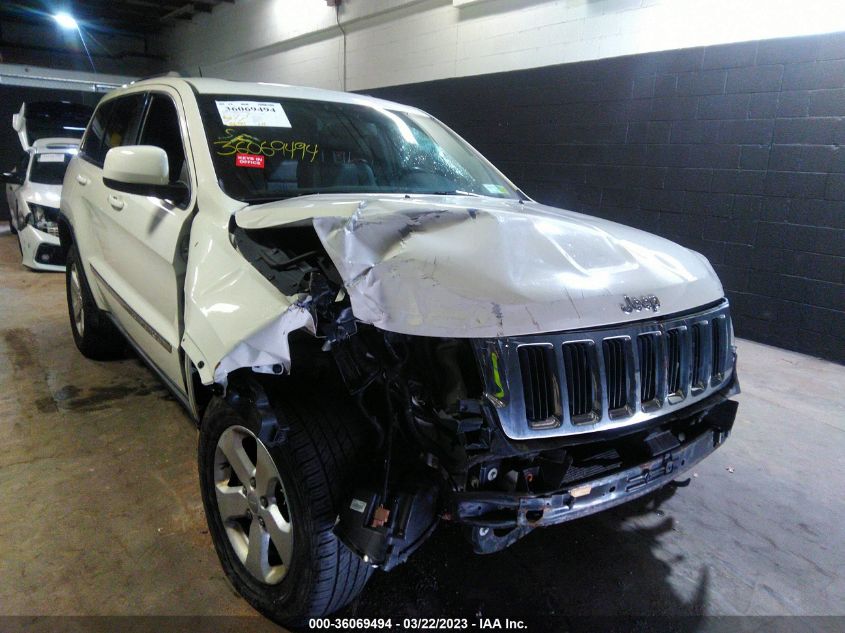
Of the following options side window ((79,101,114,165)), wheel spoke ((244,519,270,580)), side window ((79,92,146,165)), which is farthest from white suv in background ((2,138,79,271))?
wheel spoke ((244,519,270,580))

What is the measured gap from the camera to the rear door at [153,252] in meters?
2.28

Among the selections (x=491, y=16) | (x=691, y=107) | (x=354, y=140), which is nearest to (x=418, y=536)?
(x=354, y=140)

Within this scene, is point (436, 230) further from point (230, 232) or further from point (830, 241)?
point (830, 241)

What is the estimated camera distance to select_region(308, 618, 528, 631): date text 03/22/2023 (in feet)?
6.22

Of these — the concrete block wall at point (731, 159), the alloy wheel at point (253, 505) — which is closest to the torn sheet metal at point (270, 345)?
the alloy wheel at point (253, 505)

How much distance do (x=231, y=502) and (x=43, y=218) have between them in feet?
20.8

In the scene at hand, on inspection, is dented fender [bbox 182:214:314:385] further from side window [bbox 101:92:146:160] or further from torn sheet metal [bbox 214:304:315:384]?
side window [bbox 101:92:146:160]

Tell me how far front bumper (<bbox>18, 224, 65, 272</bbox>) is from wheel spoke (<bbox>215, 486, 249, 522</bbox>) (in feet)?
19.9

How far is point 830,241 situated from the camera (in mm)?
4590

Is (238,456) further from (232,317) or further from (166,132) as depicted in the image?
(166,132)

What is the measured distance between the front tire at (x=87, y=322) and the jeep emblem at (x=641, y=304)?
3.31 m

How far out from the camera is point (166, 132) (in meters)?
2.78

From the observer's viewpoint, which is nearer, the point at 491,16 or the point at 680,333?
the point at 680,333

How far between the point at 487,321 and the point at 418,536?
0.62 m
